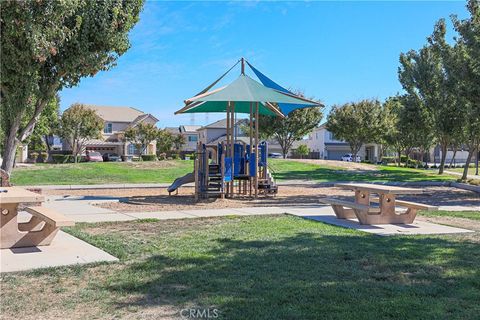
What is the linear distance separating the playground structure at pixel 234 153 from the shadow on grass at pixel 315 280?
7391 mm

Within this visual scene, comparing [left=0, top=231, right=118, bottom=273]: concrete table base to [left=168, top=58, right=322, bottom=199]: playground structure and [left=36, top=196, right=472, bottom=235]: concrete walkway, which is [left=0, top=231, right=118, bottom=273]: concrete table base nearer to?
[left=36, top=196, right=472, bottom=235]: concrete walkway

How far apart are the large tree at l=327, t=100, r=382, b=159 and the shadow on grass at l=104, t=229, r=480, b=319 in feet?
134

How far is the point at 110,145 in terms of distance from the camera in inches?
2758

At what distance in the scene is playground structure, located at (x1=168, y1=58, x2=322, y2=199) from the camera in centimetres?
1487

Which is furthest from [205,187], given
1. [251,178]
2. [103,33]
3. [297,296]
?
[297,296]

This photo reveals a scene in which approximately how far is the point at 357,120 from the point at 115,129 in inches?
1465

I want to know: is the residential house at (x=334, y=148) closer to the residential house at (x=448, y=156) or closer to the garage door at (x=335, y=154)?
the garage door at (x=335, y=154)

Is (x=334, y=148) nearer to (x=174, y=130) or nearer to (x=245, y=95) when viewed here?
(x=174, y=130)

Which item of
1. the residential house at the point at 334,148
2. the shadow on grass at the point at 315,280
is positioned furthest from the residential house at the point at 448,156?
the shadow on grass at the point at 315,280

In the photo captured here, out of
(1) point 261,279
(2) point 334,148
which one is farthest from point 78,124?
(1) point 261,279

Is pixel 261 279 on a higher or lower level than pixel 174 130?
lower

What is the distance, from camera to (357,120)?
4728cm

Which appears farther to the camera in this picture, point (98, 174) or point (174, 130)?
point (174, 130)

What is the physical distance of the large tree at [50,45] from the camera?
429 inches
